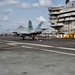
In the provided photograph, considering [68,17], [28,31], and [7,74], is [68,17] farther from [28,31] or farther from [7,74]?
[7,74]

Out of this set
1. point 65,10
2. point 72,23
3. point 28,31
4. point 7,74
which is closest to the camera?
point 7,74

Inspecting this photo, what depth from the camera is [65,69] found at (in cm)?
1168

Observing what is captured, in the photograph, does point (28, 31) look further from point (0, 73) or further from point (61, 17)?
point (61, 17)

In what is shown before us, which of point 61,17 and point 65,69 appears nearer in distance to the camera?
point 65,69

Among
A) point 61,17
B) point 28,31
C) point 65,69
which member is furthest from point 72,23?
point 65,69

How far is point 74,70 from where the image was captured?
11.4 m

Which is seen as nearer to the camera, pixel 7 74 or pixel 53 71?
pixel 7 74

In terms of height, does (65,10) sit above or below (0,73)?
above

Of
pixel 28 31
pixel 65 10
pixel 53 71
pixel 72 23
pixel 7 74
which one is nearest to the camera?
pixel 7 74

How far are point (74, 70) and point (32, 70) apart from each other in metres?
1.90

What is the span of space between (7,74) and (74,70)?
3084 mm

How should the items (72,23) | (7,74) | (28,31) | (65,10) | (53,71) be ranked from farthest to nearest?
(65,10) < (72,23) < (28,31) < (53,71) < (7,74)

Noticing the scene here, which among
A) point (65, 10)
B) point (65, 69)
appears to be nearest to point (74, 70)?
point (65, 69)

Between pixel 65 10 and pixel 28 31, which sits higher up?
pixel 65 10
